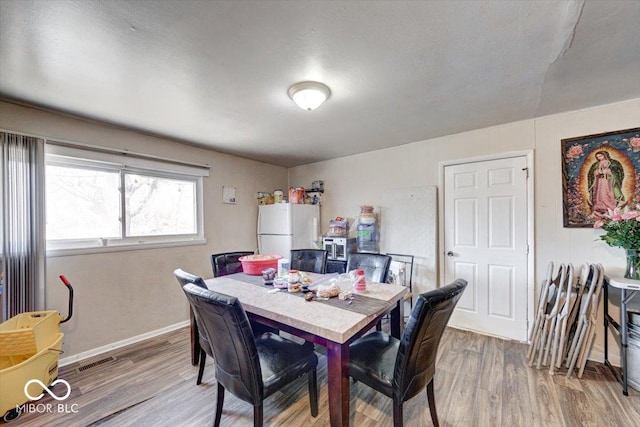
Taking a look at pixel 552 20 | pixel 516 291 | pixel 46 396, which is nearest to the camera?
pixel 552 20

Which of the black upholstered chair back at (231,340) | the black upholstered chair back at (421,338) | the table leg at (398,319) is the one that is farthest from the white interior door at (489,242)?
the black upholstered chair back at (231,340)

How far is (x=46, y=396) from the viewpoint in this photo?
1885mm

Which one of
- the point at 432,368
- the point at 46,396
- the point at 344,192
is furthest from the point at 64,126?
the point at 432,368

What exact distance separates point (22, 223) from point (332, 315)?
2622 mm

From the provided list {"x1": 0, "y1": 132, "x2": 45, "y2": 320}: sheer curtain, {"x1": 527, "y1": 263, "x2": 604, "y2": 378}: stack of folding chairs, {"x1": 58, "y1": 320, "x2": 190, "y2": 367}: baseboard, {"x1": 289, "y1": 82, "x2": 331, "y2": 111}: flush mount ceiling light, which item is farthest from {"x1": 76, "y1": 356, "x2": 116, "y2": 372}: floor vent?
{"x1": 527, "y1": 263, "x2": 604, "y2": 378}: stack of folding chairs

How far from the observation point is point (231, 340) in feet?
4.16

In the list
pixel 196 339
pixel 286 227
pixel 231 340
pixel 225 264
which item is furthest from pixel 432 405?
pixel 286 227

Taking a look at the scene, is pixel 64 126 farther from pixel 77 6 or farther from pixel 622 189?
pixel 622 189

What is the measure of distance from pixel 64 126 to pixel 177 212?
133cm

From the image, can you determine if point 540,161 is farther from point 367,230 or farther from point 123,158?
point 123,158

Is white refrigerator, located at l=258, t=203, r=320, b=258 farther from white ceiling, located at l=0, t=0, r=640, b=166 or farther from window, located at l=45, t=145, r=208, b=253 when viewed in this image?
white ceiling, located at l=0, t=0, r=640, b=166

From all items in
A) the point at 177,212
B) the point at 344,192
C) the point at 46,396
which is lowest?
the point at 46,396

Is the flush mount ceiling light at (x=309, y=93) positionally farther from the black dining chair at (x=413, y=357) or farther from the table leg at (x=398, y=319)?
the table leg at (x=398, y=319)

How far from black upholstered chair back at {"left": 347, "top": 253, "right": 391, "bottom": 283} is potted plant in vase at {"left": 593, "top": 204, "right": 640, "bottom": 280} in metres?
1.74
